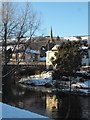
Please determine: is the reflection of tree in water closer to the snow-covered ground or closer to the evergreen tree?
the snow-covered ground

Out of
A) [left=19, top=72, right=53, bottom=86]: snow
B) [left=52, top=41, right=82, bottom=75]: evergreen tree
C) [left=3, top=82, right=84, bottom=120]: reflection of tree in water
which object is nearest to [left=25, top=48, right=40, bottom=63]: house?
[left=19, top=72, right=53, bottom=86]: snow

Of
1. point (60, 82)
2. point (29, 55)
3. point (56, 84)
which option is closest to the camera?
point (56, 84)

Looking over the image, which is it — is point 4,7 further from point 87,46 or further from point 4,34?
point 87,46

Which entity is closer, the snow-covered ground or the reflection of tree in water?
the reflection of tree in water

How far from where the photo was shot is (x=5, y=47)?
11453 millimetres

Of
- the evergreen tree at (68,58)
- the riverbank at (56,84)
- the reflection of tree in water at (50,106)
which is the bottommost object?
the reflection of tree in water at (50,106)

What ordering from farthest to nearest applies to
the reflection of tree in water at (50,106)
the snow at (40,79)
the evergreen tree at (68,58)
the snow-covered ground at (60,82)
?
the snow at (40,79) → the evergreen tree at (68,58) → the snow-covered ground at (60,82) → the reflection of tree in water at (50,106)

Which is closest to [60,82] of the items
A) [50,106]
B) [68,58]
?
[68,58]

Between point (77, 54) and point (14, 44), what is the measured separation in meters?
10.4

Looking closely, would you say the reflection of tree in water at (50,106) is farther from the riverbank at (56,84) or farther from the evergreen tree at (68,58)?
the evergreen tree at (68,58)

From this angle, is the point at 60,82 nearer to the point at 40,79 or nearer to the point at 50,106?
the point at 40,79

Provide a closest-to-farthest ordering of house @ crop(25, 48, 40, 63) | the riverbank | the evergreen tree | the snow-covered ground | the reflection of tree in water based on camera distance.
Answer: the reflection of tree in water, house @ crop(25, 48, 40, 63), the riverbank, the snow-covered ground, the evergreen tree

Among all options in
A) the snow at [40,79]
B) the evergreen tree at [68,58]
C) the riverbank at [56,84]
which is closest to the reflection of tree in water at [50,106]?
the riverbank at [56,84]

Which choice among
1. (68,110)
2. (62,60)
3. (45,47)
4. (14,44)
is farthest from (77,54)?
(45,47)
